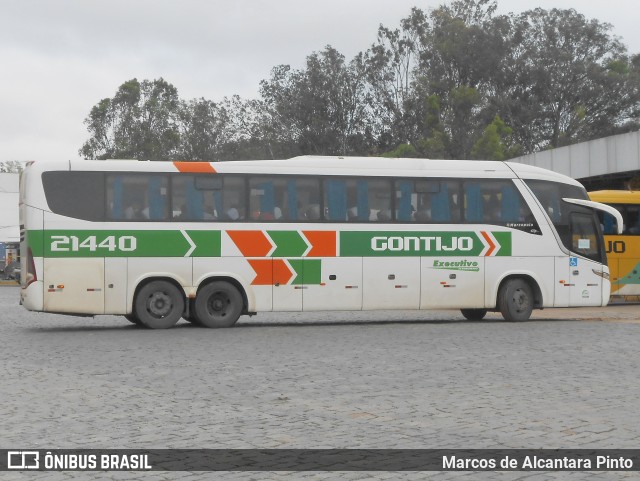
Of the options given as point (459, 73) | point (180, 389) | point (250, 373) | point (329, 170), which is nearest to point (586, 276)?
point (329, 170)

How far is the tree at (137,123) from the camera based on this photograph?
299 feet

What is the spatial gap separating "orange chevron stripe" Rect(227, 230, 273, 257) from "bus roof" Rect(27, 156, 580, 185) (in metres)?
1.24

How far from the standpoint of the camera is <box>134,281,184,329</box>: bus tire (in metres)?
21.1

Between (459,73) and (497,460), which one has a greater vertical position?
(459,73)

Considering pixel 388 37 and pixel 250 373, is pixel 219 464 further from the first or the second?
pixel 388 37

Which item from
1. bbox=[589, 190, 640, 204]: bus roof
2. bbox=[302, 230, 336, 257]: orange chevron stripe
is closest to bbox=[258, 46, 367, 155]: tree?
bbox=[589, 190, 640, 204]: bus roof

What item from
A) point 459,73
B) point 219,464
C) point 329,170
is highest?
point 459,73

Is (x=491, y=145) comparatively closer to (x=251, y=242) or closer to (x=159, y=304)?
(x=251, y=242)

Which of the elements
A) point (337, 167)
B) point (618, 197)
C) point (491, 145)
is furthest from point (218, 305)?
point (491, 145)

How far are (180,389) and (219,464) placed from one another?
13.9 ft

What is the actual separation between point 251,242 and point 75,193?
3.49m

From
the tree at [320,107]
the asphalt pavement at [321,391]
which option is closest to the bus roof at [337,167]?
the asphalt pavement at [321,391]

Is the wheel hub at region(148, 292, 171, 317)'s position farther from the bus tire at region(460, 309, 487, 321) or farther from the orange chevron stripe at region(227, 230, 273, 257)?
the bus tire at region(460, 309, 487, 321)

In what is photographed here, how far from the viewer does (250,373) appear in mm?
13164
